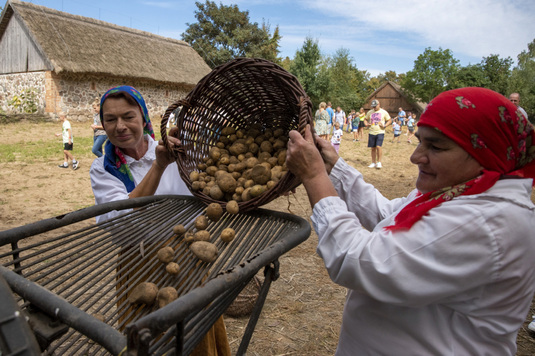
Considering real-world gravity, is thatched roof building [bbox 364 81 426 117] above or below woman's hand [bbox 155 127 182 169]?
above

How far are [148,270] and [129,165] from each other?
1000 millimetres

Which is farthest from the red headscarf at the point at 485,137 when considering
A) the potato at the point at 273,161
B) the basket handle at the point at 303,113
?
the potato at the point at 273,161

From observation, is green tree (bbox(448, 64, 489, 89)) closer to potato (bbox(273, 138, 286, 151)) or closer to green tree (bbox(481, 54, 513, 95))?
green tree (bbox(481, 54, 513, 95))

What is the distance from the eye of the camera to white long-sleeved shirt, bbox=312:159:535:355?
3.12 ft

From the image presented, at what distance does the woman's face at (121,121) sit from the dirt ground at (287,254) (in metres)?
1.00

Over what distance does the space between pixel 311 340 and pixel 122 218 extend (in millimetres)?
1697

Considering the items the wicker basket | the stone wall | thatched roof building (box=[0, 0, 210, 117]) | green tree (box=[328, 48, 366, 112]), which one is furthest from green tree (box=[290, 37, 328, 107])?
the wicker basket

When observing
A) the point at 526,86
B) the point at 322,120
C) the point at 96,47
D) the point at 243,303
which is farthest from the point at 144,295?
the point at 526,86

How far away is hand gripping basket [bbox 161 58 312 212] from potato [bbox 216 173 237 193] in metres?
0.06

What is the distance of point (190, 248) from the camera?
1.36m

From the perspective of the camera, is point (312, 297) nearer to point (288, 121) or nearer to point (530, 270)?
point (288, 121)

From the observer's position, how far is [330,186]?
1.25 m

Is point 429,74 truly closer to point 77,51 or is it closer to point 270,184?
point 77,51

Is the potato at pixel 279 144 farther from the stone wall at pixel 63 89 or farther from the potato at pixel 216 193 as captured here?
the stone wall at pixel 63 89
